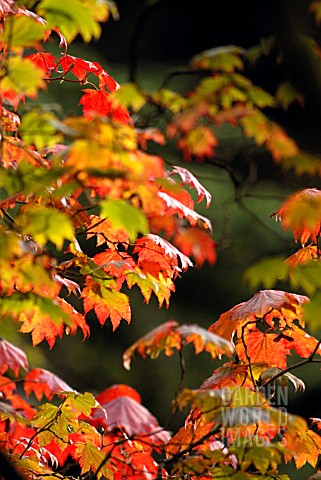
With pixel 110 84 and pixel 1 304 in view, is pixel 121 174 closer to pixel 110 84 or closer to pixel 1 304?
pixel 1 304

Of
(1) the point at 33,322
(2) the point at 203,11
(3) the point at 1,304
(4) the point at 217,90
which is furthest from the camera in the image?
(2) the point at 203,11

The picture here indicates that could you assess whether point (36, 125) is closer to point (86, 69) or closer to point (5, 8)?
point (5, 8)

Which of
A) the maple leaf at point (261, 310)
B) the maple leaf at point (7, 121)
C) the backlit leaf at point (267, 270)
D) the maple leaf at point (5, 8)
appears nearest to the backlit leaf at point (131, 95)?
the backlit leaf at point (267, 270)

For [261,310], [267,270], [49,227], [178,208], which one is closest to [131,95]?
[49,227]

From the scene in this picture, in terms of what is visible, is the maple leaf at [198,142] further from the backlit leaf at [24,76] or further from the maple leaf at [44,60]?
the maple leaf at [44,60]

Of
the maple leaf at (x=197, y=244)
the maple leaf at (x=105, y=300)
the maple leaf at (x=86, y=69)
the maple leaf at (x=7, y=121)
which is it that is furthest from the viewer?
the maple leaf at (x=86, y=69)

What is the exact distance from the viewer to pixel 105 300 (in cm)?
200

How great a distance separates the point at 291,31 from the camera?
6.40 ft

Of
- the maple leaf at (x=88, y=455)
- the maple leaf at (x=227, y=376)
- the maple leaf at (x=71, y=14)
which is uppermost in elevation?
the maple leaf at (x=71, y=14)

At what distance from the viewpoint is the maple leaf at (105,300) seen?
1.92 m

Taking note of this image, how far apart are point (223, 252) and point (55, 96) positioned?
1.67m

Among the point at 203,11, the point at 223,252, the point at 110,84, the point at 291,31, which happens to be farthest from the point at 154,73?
the point at 291,31

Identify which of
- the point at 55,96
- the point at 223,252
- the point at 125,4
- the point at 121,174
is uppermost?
the point at 121,174

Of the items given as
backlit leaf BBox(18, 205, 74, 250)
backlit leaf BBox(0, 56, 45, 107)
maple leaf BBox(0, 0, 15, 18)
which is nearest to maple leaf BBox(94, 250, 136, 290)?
backlit leaf BBox(18, 205, 74, 250)
